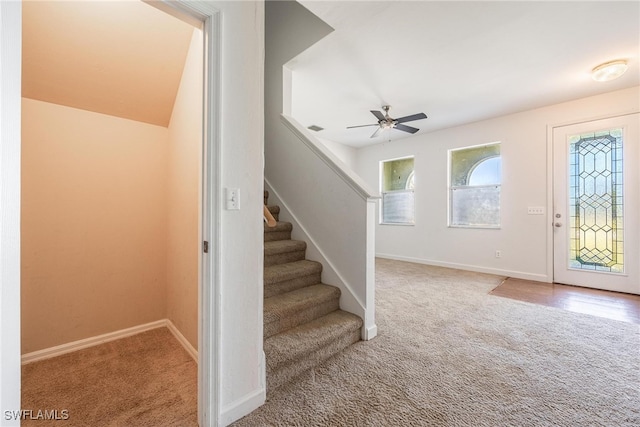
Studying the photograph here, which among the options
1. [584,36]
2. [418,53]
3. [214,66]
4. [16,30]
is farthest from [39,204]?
[584,36]

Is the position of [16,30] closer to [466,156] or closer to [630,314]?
[630,314]

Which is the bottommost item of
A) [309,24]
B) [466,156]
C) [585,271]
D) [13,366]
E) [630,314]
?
[630,314]

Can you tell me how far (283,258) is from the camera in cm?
239

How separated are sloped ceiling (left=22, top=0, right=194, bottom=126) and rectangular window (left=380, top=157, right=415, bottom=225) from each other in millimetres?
4633

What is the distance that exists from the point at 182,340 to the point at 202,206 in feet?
5.04

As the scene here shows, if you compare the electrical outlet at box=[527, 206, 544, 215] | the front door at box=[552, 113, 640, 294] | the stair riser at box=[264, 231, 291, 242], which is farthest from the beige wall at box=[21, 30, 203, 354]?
the front door at box=[552, 113, 640, 294]

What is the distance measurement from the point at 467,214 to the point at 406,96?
2507 millimetres

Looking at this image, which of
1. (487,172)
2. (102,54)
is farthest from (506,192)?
(102,54)

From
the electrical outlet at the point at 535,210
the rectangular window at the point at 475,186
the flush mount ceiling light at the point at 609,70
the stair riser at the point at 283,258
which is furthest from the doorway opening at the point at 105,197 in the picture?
the electrical outlet at the point at 535,210

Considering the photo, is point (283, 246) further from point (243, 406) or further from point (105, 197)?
point (105, 197)

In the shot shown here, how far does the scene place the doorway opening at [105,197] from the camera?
75.1 inches

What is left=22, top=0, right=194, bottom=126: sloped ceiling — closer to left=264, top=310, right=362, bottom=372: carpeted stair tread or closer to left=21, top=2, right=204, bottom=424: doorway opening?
left=21, top=2, right=204, bottom=424: doorway opening

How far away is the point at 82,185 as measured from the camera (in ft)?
7.16

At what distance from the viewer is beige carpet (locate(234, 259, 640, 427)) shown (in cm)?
137
